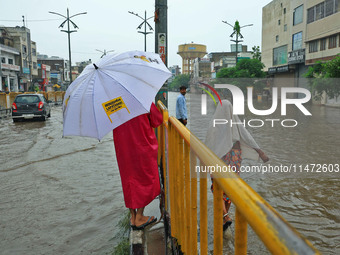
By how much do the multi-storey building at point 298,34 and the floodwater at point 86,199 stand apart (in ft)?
80.8

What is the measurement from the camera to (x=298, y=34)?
122ft

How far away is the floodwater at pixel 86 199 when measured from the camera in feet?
12.7

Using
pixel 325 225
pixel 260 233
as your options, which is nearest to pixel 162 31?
pixel 325 225

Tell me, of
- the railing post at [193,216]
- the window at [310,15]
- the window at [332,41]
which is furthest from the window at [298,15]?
the railing post at [193,216]

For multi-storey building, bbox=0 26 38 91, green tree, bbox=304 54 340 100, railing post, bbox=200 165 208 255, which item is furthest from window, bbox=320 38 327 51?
multi-storey building, bbox=0 26 38 91

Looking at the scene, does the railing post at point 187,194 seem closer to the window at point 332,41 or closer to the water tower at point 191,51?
the window at point 332,41

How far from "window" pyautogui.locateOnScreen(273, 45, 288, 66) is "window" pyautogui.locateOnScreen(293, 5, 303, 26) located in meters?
3.87

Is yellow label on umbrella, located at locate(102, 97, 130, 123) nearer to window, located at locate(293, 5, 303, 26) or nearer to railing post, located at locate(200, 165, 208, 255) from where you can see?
railing post, located at locate(200, 165, 208, 255)

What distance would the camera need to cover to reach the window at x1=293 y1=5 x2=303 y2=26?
3659cm

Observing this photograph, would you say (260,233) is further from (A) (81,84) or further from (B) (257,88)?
(B) (257,88)

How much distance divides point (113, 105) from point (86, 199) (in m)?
2.79

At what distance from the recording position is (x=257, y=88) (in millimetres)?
42406

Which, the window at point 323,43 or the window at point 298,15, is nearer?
the window at point 323,43

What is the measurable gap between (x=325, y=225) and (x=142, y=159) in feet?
7.67
